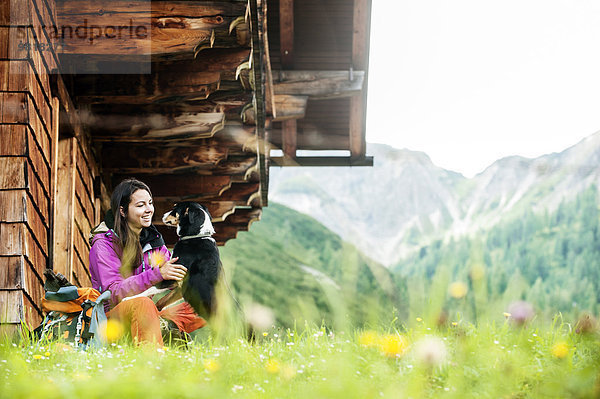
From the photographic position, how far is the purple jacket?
4508 mm

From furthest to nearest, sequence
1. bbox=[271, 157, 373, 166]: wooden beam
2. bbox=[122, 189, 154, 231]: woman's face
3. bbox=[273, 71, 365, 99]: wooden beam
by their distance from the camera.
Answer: bbox=[271, 157, 373, 166]: wooden beam < bbox=[273, 71, 365, 99]: wooden beam < bbox=[122, 189, 154, 231]: woman's face

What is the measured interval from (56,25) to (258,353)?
3157 mm

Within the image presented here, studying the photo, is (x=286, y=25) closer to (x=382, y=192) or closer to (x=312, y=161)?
(x=312, y=161)

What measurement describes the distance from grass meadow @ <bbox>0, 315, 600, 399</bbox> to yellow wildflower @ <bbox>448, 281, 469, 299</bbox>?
0.25 meters

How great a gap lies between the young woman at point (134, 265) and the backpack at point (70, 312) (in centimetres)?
9

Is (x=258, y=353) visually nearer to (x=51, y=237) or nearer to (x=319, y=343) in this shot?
(x=319, y=343)

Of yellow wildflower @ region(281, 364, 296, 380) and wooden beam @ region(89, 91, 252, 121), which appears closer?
yellow wildflower @ region(281, 364, 296, 380)

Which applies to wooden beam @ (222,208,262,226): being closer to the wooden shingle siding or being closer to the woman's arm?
the wooden shingle siding

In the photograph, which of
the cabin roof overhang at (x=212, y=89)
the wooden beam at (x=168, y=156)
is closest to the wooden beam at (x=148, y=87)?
the cabin roof overhang at (x=212, y=89)

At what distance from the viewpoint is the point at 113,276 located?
4.68m

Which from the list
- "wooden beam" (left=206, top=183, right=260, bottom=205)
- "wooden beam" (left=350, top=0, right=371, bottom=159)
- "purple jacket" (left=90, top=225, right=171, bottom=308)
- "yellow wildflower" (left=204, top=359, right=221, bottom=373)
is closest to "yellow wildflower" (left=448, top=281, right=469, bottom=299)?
"yellow wildflower" (left=204, top=359, right=221, bottom=373)

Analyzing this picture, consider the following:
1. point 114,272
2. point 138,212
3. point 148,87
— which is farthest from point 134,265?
point 148,87

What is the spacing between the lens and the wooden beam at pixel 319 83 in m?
9.62

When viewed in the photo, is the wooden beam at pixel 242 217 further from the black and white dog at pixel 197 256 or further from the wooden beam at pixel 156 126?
the black and white dog at pixel 197 256
